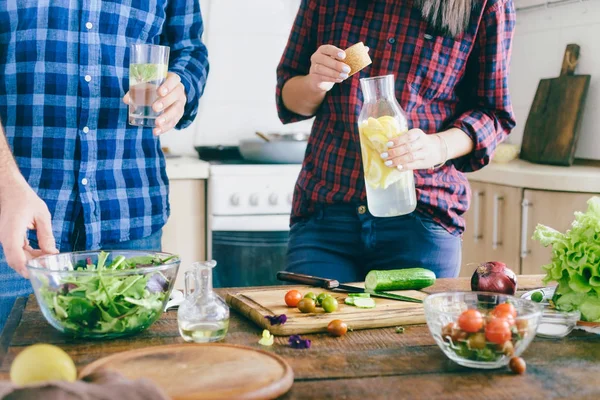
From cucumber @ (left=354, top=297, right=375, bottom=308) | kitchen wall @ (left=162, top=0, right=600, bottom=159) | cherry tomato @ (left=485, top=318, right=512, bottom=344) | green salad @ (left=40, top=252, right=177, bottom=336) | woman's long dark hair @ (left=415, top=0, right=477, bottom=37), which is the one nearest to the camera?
cherry tomato @ (left=485, top=318, right=512, bottom=344)

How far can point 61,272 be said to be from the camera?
1176mm

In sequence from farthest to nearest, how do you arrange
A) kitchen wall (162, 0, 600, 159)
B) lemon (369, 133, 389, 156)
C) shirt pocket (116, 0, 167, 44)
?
kitchen wall (162, 0, 600, 159), shirt pocket (116, 0, 167, 44), lemon (369, 133, 389, 156)

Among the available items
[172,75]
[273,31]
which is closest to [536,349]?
[172,75]

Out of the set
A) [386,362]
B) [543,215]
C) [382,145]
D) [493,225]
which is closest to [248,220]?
[493,225]

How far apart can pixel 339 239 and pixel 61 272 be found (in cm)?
81

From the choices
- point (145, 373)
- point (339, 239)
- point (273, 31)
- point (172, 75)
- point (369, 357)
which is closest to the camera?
point (145, 373)

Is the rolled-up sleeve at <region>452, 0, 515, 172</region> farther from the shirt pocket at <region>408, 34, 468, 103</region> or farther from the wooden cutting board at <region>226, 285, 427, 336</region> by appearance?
the wooden cutting board at <region>226, 285, 427, 336</region>

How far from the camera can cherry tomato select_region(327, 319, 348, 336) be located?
1256 mm

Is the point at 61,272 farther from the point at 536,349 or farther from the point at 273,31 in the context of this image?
the point at 273,31

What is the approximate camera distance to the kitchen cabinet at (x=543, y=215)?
8.96 feet

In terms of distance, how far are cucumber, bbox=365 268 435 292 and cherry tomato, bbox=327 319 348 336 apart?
0.27 metres

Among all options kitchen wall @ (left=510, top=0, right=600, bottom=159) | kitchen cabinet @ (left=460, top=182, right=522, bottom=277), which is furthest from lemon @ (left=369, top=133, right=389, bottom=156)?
kitchen wall @ (left=510, top=0, right=600, bottom=159)

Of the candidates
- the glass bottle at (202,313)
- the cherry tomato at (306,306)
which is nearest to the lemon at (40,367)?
the glass bottle at (202,313)

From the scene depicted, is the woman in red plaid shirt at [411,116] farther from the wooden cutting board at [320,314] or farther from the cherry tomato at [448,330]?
the cherry tomato at [448,330]
